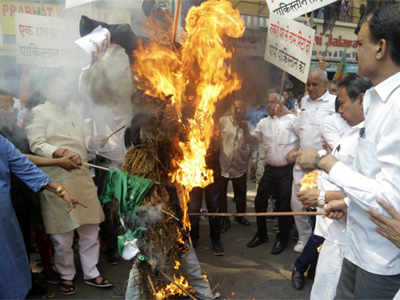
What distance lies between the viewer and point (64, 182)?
392 cm

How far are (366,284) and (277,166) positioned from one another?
134 inches

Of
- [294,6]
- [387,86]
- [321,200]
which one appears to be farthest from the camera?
[294,6]

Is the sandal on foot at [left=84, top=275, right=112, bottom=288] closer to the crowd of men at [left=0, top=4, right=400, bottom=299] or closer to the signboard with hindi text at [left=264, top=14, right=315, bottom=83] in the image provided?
the crowd of men at [left=0, top=4, right=400, bottom=299]

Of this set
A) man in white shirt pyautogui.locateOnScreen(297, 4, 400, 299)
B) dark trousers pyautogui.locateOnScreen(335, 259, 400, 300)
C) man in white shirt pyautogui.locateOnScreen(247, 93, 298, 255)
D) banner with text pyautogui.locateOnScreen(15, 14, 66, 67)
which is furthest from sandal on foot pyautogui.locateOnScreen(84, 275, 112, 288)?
man in white shirt pyautogui.locateOnScreen(297, 4, 400, 299)

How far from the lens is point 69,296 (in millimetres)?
4047

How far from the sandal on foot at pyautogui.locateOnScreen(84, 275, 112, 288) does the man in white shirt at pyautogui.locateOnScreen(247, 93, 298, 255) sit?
2.41 metres

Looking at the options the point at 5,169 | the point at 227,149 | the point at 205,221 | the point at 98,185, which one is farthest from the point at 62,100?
the point at 205,221

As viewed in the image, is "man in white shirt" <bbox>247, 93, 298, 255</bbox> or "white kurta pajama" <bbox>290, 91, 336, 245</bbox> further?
"man in white shirt" <bbox>247, 93, 298, 255</bbox>

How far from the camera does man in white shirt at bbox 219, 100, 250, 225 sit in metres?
5.41

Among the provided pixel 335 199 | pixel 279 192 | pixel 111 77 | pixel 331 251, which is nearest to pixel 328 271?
pixel 331 251

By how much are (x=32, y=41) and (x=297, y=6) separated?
3320mm

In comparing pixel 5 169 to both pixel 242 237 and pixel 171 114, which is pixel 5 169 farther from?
pixel 242 237

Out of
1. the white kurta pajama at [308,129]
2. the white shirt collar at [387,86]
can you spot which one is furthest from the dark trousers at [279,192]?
the white shirt collar at [387,86]

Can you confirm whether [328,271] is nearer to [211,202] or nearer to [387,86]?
[387,86]
